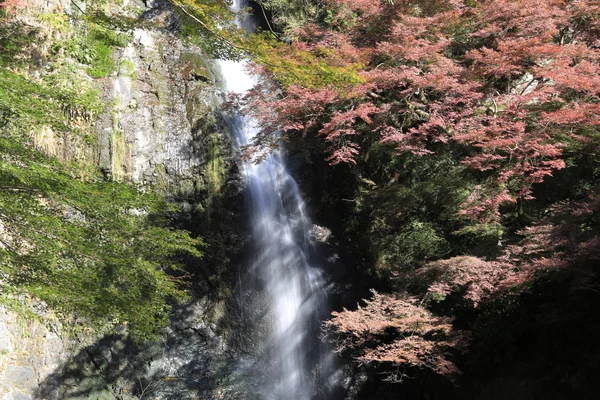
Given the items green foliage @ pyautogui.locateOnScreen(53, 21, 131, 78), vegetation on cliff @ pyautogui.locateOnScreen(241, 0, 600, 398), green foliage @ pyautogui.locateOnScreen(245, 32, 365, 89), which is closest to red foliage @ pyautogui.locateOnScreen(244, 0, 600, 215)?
vegetation on cliff @ pyautogui.locateOnScreen(241, 0, 600, 398)

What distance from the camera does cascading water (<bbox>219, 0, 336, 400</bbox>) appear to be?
31.1 ft

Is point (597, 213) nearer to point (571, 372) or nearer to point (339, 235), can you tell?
point (571, 372)

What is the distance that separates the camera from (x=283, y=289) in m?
10.4

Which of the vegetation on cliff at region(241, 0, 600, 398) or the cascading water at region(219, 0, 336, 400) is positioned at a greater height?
the vegetation on cliff at region(241, 0, 600, 398)

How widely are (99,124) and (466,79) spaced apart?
8.28 meters

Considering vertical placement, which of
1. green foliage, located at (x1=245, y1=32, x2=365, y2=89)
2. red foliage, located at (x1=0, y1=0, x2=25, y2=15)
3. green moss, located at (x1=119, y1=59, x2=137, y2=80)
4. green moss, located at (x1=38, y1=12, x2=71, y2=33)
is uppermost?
green foliage, located at (x1=245, y1=32, x2=365, y2=89)

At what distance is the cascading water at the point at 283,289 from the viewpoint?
948 cm

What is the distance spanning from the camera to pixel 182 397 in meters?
8.77

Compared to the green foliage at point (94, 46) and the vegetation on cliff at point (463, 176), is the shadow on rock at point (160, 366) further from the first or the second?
the green foliage at point (94, 46)

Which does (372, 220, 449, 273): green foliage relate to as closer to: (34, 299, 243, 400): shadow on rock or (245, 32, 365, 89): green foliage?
(245, 32, 365, 89): green foliage

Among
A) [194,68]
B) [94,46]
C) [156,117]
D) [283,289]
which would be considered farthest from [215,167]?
[94,46]

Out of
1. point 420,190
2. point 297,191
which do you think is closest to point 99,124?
point 297,191

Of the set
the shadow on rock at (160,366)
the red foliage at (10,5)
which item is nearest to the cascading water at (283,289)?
the shadow on rock at (160,366)

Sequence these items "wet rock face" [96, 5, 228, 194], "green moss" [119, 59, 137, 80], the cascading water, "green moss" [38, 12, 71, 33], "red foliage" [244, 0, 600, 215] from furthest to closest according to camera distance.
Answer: "green moss" [119, 59, 137, 80], "wet rock face" [96, 5, 228, 194], "green moss" [38, 12, 71, 33], the cascading water, "red foliage" [244, 0, 600, 215]
